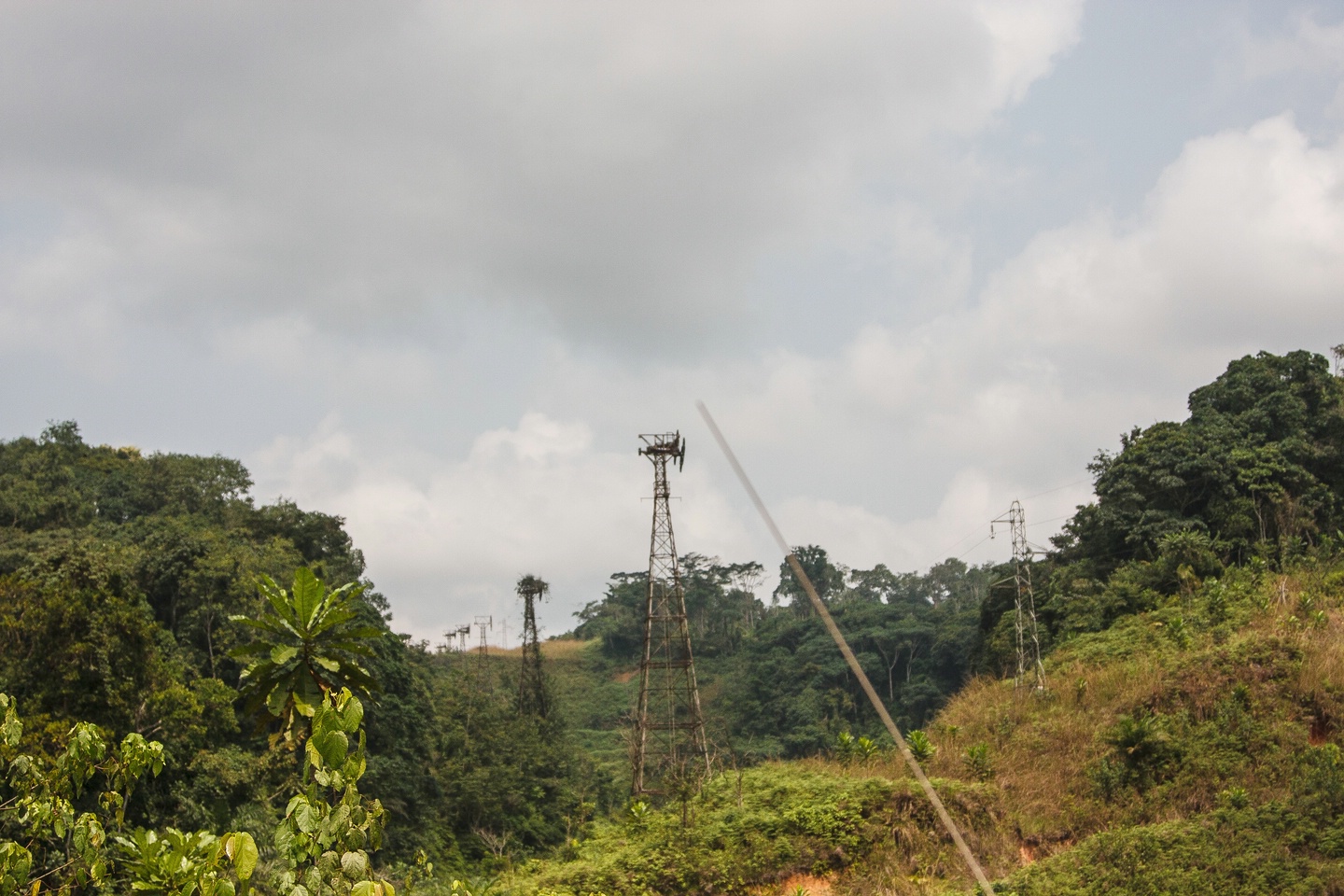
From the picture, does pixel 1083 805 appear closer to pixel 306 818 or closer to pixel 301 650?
pixel 301 650

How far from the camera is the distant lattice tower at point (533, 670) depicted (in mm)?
45281

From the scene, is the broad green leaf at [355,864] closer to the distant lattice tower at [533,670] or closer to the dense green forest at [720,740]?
the dense green forest at [720,740]

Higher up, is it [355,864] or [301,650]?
[301,650]

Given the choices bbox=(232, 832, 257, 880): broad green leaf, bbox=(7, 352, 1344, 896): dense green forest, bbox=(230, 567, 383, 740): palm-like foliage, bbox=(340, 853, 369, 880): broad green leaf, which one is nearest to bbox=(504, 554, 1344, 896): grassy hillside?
bbox=(7, 352, 1344, 896): dense green forest

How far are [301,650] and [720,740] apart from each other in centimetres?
4421

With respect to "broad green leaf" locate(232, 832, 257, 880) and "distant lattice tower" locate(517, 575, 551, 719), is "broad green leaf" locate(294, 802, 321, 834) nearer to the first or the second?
"broad green leaf" locate(232, 832, 257, 880)

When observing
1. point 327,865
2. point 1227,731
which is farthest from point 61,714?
point 1227,731

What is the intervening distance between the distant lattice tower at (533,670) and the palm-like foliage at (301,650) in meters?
35.5

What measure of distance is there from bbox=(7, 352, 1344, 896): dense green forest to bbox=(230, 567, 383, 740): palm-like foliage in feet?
0.13

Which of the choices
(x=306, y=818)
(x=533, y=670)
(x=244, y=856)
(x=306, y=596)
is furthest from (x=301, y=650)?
(x=533, y=670)

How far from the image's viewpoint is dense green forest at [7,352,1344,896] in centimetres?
748

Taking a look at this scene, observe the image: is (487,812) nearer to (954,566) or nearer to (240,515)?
(240,515)

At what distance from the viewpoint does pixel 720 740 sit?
51.1m

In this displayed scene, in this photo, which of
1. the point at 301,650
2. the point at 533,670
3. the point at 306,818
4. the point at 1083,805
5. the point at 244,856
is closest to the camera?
the point at 244,856
